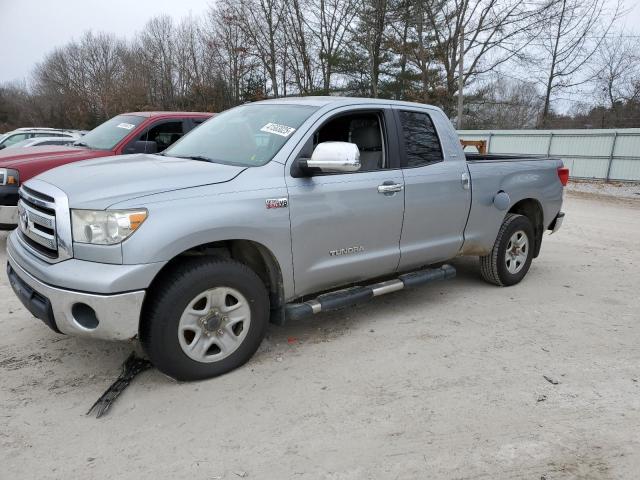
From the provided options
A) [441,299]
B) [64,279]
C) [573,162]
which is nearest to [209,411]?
[64,279]

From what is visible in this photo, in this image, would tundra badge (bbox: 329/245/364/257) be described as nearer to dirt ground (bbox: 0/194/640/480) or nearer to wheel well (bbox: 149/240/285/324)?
wheel well (bbox: 149/240/285/324)

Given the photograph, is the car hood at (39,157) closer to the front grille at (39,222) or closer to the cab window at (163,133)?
the cab window at (163,133)

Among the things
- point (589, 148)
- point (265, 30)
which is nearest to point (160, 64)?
point (265, 30)

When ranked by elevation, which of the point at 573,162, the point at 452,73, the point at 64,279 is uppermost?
the point at 452,73

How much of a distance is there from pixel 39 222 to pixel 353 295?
7.25 feet

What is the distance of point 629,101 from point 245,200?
29974 mm

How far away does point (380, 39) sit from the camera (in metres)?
30.2

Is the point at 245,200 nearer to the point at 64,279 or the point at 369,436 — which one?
the point at 64,279

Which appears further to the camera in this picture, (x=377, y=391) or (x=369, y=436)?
(x=377, y=391)

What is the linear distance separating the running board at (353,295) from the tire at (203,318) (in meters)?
0.28

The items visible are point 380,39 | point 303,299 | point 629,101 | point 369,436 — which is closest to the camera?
point 369,436

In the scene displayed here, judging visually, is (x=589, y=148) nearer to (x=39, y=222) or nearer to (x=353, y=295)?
(x=353, y=295)

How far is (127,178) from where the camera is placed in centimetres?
301

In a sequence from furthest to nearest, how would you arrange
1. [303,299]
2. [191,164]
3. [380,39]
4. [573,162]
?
[380,39] → [573,162] → [303,299] → [191,164]
